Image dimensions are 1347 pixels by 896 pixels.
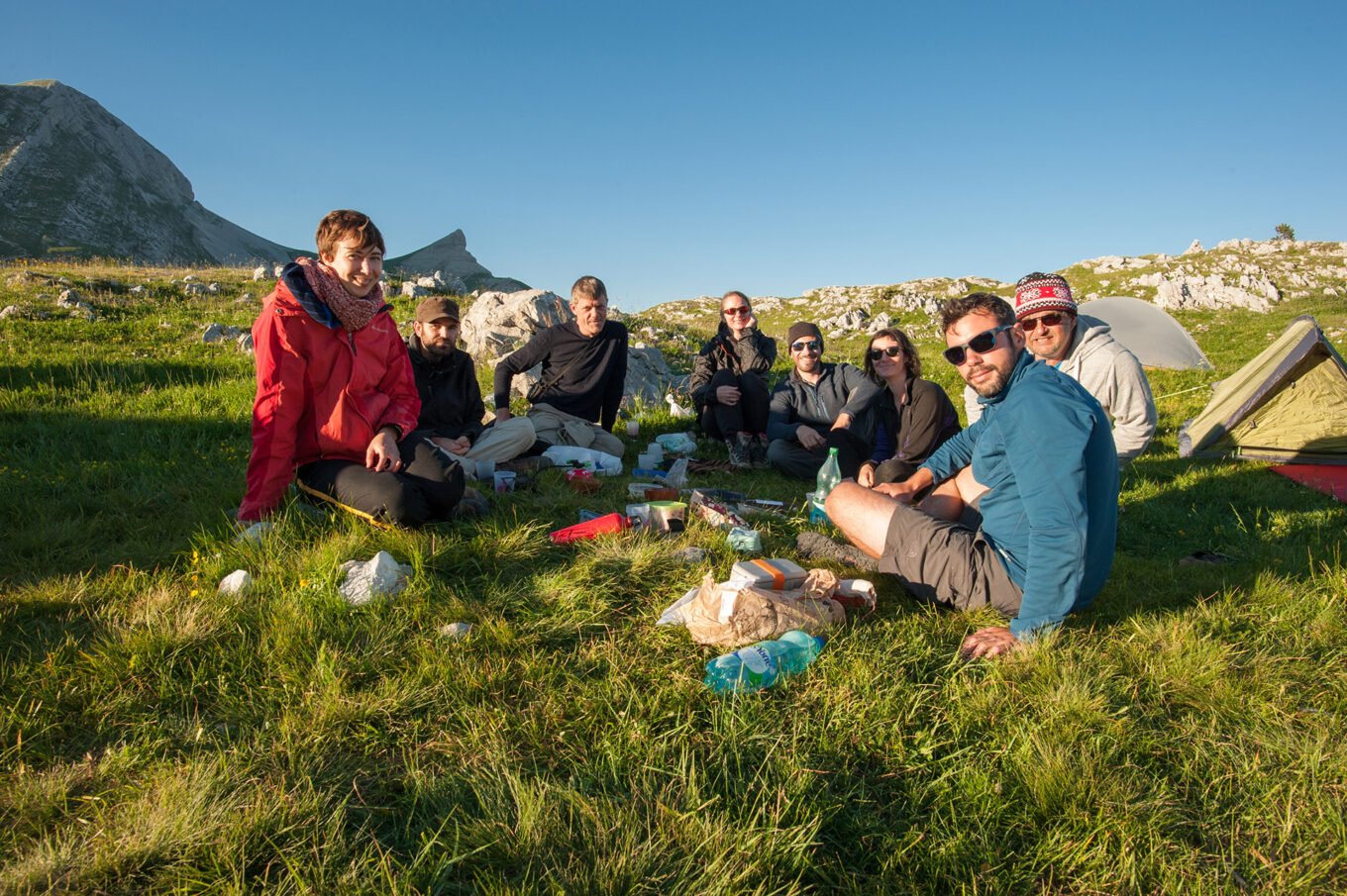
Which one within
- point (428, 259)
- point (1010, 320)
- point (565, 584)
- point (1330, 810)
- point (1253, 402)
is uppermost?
point (428, 259)

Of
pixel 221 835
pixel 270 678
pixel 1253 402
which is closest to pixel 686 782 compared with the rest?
pixel 221 835

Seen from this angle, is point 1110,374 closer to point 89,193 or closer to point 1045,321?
point 1045,321

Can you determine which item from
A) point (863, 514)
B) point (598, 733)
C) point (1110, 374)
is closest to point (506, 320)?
point (863, 514)

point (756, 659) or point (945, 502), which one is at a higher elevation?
point (945, 502)

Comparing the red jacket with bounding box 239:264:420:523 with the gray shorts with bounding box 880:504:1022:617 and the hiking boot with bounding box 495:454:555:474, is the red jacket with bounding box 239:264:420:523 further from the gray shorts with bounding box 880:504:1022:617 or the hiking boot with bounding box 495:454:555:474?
the gray shorts with bounding box 880:504:1022:617

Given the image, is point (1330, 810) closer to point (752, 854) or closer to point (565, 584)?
point (752, 854)

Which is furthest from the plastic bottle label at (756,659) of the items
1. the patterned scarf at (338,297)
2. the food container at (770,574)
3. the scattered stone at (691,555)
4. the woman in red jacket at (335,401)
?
the patterned scarf at (338,297)

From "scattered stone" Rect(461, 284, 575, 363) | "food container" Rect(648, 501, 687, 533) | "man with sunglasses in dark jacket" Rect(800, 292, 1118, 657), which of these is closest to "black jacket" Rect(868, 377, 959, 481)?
"man with sunglasses in dark jacket" Rect(800, 292, 1118, 657)

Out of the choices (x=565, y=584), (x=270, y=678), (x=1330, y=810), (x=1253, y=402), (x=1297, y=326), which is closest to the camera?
(x=1330, y=810)

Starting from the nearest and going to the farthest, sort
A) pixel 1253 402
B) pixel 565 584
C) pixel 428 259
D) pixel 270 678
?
1. pixel 270 678
2. pixel 565 584
3. pixel 1253 402
4. pixel 428 259

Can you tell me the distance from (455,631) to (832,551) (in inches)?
87.2

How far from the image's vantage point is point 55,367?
787 centimetres

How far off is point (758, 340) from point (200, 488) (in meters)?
5.71

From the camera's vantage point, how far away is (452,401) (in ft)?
21.0
